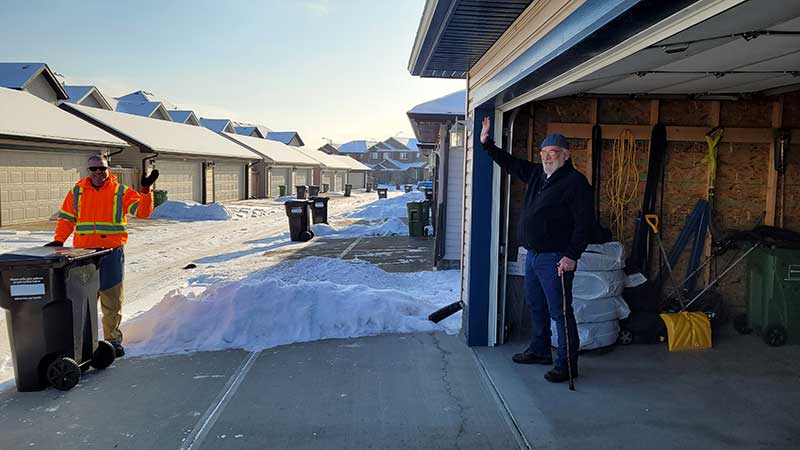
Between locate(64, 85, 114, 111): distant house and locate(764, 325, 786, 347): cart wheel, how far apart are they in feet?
104

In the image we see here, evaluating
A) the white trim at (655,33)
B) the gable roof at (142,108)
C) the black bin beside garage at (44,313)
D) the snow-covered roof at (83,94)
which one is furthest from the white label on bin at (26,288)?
the gable roof at (142,108)

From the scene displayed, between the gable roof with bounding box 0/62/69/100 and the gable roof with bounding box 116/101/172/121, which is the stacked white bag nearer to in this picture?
the gable roof with bounding box 0/62/69/100

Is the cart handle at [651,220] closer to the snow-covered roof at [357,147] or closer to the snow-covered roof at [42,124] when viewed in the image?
the snow-covered roof at [42,124]

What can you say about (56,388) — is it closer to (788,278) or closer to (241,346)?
(241,346)

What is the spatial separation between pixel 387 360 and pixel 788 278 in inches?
155

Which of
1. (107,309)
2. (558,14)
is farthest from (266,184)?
(558,14)

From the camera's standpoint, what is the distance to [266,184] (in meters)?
37.2

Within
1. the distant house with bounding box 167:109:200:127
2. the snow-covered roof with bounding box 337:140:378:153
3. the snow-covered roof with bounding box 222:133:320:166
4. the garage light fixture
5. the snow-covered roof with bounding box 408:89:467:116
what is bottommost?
the garage light fixture

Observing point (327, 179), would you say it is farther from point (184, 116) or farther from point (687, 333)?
point (687, 333)

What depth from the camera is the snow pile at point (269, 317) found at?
5656 mm

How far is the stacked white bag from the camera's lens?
5230 millimetres

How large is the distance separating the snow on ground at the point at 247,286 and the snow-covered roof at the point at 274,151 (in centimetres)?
1991

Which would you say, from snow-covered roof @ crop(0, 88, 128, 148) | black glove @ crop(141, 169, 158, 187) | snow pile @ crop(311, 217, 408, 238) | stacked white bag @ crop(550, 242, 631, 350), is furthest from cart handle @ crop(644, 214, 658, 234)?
snow-covered roof @ crop(0, 88, 128, 148)

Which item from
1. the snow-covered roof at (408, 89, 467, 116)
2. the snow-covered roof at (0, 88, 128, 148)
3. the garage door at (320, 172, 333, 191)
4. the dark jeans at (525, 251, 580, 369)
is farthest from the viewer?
the garage door at (320, 172, 333, 191)
